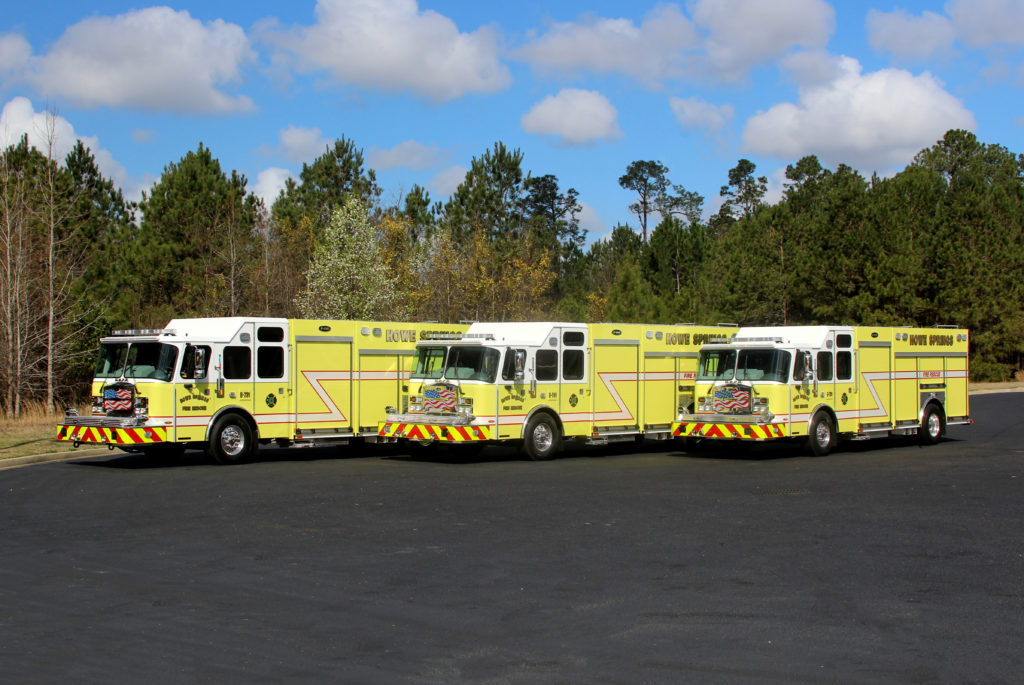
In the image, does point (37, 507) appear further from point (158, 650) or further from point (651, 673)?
point (651, 673)

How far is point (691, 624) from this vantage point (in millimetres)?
8219

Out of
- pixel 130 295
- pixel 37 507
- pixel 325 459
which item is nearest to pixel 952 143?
pixel 130 295

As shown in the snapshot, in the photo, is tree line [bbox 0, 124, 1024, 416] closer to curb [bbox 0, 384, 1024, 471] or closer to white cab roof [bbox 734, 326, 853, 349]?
curb [bbox 0, 384, 1024, 471]

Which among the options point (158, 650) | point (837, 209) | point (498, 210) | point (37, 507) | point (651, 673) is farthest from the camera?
point (837, 209)

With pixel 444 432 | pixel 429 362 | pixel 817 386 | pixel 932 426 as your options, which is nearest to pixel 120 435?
pixel 444 432

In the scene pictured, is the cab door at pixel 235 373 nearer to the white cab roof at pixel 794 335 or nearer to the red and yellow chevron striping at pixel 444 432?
the red and yellow chevron striping at pixel 444 432

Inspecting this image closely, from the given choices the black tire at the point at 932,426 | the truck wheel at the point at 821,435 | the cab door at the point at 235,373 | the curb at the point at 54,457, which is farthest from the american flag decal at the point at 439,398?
the black tire at the point at 932,426

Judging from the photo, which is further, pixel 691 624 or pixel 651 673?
pixel 691 624

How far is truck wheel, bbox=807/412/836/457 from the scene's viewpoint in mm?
22969

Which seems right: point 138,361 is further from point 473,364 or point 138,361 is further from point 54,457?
point 473,364

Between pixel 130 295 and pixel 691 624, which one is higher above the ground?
pixel 130 295

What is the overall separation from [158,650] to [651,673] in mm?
3319

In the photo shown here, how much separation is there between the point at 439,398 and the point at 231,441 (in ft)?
13.8

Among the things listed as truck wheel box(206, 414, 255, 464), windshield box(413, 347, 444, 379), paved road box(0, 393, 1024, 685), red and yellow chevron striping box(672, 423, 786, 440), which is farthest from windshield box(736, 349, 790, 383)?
truck wheel box(206, 414, 255, 464)
